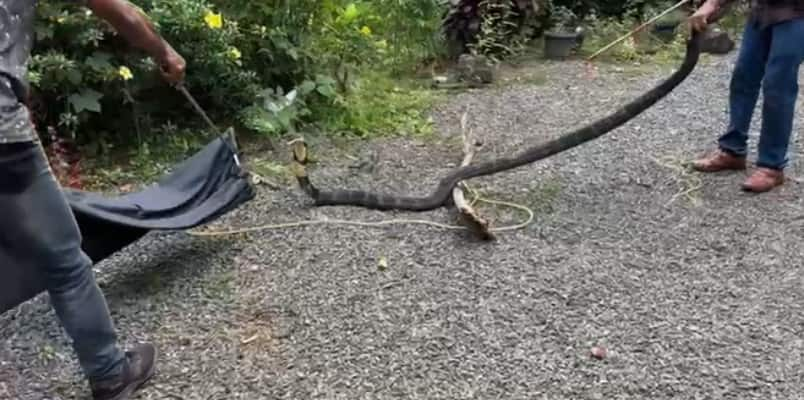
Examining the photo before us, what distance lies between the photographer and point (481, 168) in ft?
A: 12.5

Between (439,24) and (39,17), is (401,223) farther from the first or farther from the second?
(439,24)

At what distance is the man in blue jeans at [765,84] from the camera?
3580mm

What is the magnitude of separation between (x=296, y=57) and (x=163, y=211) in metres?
1.79

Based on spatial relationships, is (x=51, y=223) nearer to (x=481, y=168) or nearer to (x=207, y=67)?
(x=481, y=168)

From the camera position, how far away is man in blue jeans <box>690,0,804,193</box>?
358 centimetres

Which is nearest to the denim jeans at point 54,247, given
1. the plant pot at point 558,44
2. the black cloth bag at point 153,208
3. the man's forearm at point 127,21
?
the black cloth bag at point 153,208

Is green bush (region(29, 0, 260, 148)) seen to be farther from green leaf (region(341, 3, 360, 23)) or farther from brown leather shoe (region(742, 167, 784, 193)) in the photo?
brown leather shoe (region(742, 167, 784, 193))

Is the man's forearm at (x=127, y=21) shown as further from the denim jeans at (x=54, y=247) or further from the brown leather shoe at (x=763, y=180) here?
the brown leather shoe at (x=763, y=180)

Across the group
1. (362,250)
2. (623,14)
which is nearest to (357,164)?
(362,250)

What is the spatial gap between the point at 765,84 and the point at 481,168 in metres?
1.15

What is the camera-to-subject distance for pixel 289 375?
2.56 meters

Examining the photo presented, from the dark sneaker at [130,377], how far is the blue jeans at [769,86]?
8.29ft

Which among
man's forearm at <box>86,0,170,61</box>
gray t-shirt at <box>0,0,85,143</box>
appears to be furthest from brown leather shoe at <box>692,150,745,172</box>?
gray t-shirt at <box>0,0,85,143</box>

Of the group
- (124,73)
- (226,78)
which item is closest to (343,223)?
(124,73)
